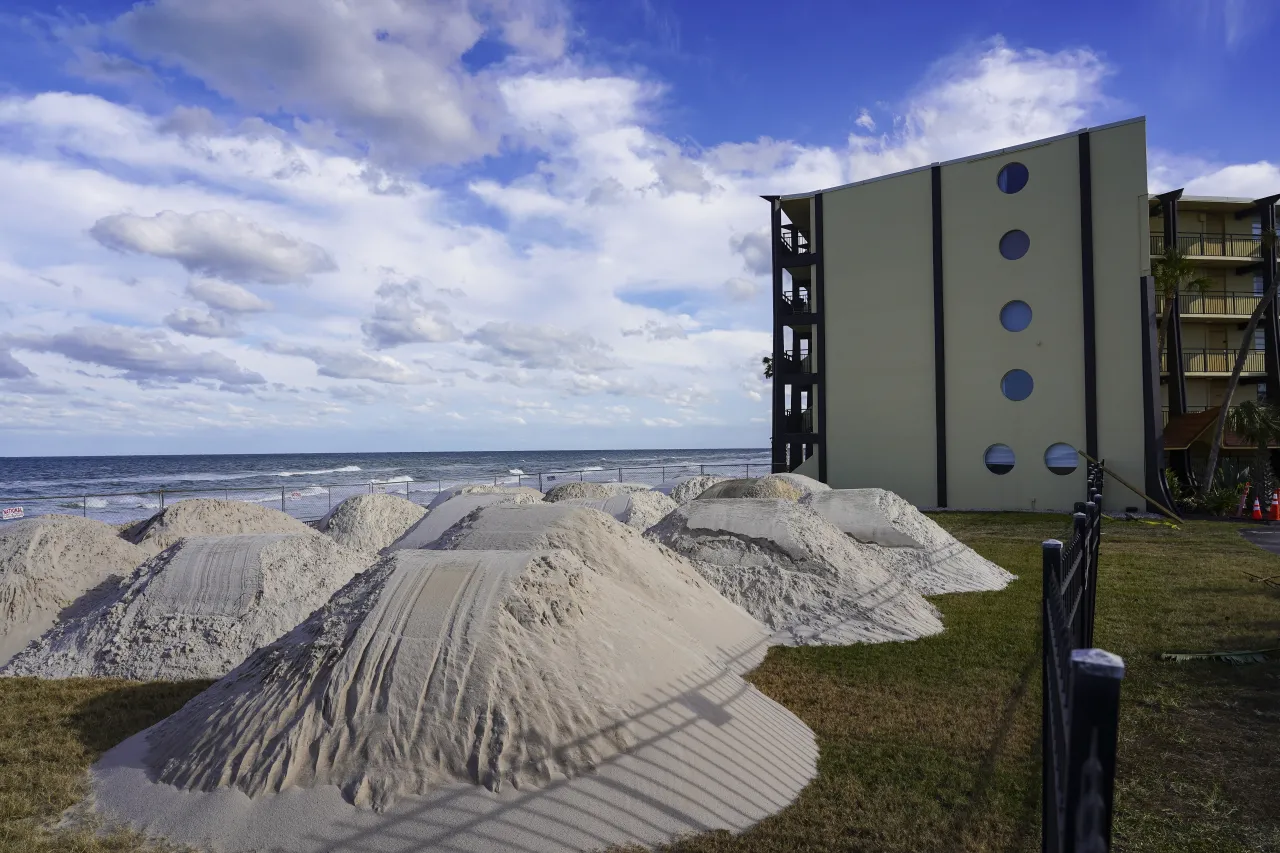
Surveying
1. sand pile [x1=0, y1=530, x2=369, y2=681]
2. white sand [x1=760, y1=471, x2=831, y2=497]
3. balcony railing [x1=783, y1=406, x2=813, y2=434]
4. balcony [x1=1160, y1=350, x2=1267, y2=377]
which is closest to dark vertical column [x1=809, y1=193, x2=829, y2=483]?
balcony railing [x1=783, y1=406, x2=813, y2=434]

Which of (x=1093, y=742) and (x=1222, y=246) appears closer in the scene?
(x=1093, y=742)

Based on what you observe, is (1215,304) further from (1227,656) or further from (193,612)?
(193,612)

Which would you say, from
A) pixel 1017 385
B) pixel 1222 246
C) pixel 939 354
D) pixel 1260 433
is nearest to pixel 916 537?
pixel 1017 385

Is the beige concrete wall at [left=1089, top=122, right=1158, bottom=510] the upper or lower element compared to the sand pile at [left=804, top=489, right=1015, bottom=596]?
upper

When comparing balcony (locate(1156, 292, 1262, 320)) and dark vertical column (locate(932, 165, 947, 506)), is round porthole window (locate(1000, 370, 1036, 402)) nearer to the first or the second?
dark vertical column (locate(932, 165, 947, 506))

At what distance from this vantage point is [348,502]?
51.8ft

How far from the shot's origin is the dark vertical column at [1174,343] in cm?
2545

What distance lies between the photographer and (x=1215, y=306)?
26922 millimetres

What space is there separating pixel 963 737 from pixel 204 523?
417 inches

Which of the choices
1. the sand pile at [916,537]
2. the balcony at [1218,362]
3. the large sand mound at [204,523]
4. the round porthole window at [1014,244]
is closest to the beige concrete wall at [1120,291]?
the round porthole window at [1014,244]

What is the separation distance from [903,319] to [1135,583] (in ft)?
48.2

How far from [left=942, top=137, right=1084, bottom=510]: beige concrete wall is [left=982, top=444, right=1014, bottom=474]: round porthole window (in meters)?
0.15

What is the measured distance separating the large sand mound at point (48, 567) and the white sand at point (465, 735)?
15.8 ft

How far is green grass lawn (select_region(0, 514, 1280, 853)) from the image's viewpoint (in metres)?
4.29
